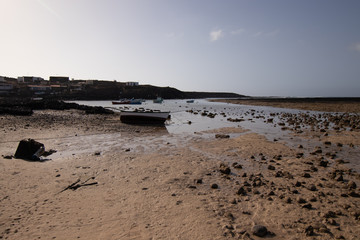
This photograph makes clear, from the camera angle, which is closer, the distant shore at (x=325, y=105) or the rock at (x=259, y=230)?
the rock at (x=259, y=230)

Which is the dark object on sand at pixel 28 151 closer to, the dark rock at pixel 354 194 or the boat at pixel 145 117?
the dark rock at pixel 354 194

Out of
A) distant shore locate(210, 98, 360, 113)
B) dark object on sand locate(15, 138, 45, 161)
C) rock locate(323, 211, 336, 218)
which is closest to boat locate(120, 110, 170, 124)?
dark object on sand locate(15, 138, 45, 161)

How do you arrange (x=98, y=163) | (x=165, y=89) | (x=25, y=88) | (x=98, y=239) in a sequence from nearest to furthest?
(x=98, y=239)
(x=98, y=163)
(x=25, y=88)
(x=165, y=89)

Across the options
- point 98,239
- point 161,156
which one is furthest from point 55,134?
point 98,239

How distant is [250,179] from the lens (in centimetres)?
843

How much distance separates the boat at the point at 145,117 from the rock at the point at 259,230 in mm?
21310

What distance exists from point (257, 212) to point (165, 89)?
477 ft

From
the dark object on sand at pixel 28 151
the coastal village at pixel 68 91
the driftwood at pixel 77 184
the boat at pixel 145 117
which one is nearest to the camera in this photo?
the driftwood at pixel 77 184

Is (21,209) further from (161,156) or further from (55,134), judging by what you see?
(55,134)

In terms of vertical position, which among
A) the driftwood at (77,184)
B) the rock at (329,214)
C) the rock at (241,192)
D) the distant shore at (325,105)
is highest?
the distant shore at (325,105)

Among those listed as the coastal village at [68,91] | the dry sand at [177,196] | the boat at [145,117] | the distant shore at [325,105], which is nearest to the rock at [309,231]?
the dry sand at [177,196]

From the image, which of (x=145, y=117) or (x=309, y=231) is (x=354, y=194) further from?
(x=145, y=117)

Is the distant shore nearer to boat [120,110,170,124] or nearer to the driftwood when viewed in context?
boat [120,110,170,124]

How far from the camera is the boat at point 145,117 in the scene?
25.9 m
